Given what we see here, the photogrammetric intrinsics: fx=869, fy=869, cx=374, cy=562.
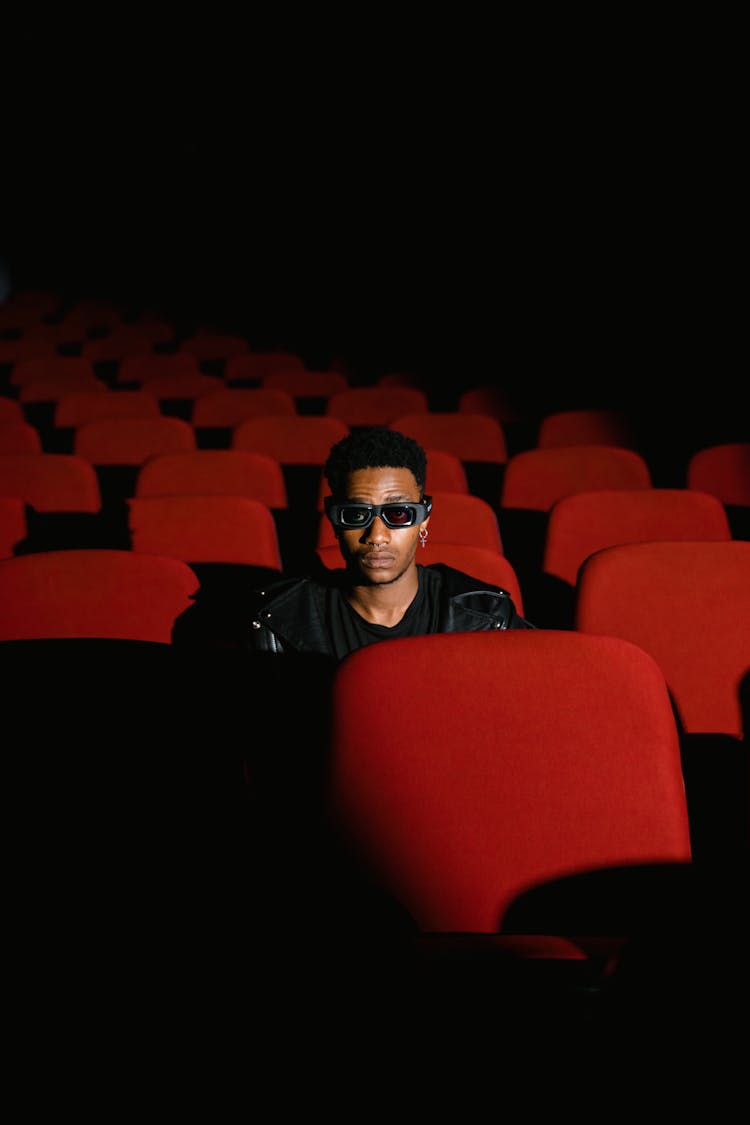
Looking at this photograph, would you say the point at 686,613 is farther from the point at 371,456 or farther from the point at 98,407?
the point at 98,407

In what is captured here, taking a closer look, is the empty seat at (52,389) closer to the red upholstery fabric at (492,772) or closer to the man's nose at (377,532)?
the man's nose at (377,532)

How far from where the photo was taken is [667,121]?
652 centimetres

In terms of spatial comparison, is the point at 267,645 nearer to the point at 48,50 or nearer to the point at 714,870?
the point at 714,870

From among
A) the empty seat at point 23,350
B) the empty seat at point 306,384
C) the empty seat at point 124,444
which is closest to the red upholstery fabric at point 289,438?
the empty seat at point 124,444

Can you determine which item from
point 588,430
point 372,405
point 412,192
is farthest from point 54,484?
point 412,192

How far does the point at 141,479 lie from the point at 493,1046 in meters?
2.41

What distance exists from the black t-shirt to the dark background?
169 inches

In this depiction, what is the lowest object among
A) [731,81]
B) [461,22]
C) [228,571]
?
[228,571]

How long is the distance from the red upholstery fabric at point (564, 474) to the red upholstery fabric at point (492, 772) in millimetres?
1966

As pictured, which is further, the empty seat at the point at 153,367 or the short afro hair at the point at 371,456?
the empty seat at the point at 153,367

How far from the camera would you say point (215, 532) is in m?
2.54

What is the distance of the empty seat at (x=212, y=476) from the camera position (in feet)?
10.0

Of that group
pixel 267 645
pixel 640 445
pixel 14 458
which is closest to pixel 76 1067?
pixel 267 645

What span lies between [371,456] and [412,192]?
9.16m
